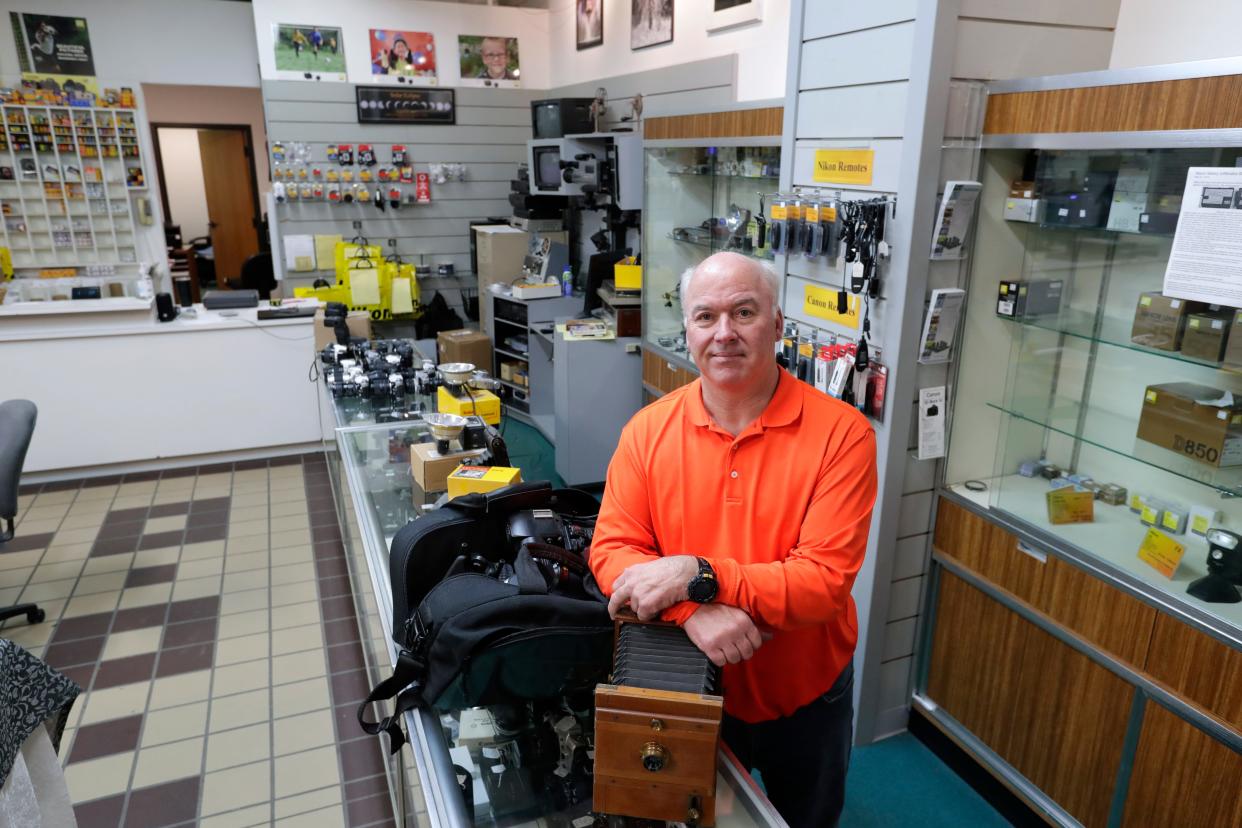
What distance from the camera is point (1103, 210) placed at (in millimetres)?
2268

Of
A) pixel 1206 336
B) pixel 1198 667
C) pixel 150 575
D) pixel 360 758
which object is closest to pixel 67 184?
pixel 150 575

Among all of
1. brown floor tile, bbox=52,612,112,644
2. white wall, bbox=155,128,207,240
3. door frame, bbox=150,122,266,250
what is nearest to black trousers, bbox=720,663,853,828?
brown floor tile, bbox=52,612,112,644

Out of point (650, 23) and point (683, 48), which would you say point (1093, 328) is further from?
point (650, 23)

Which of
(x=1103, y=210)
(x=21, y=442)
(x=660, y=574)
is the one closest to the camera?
(x=660, y=574)

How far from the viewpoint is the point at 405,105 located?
7.28m

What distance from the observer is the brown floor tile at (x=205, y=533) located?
4621 millimetres

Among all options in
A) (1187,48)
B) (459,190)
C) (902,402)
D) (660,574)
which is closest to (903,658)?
(902,402)

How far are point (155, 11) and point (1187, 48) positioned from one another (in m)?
7.80

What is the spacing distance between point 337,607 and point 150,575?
44.2 inches

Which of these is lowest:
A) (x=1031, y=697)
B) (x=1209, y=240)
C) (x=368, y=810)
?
(x=368, y=810)

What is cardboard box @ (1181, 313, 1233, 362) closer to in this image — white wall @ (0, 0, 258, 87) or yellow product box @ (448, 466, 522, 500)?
yellow product box @ (448, 466, 522, 500)

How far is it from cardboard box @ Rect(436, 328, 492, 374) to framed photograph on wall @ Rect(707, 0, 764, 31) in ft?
9.95

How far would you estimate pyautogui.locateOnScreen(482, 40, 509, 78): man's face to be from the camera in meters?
7.59

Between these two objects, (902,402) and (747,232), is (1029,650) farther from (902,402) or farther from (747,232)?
(747,232)
